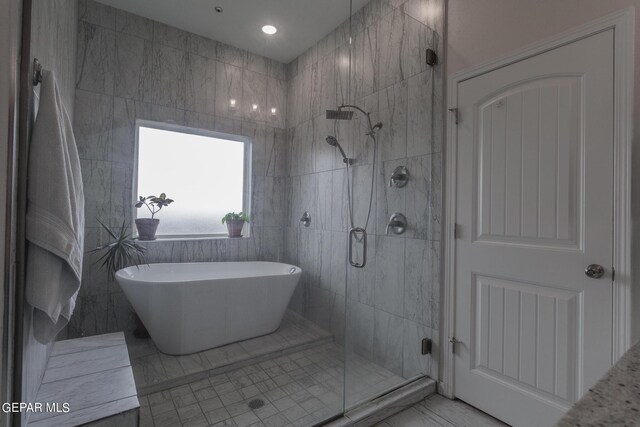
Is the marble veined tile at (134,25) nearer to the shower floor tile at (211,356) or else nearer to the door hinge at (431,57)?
the door hinge at (431,57)

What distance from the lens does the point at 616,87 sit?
1370 millimetres

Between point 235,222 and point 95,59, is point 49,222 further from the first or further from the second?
point 95,59

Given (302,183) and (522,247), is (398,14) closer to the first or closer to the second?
(302,183)

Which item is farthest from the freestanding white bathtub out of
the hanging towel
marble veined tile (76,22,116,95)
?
marble veined tile (76,22,116,95)

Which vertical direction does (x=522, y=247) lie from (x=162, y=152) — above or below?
below

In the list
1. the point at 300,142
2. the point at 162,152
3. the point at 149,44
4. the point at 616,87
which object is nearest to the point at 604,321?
the point at 616,87

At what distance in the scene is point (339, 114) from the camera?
94.5 inches

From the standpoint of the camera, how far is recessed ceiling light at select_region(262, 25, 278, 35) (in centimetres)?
275

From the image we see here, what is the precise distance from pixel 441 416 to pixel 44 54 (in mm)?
2658

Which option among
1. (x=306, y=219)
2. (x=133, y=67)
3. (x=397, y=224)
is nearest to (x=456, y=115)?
(x=397, y=224)

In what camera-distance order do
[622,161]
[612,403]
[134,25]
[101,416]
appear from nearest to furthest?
[612,403] < [101,416] < [622,161] < [134,25]

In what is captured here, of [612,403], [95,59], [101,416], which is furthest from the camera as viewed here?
[95,59]

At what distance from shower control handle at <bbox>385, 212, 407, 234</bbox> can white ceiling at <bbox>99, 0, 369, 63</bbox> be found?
168 centimetres

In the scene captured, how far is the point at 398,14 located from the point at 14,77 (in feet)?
7.44
